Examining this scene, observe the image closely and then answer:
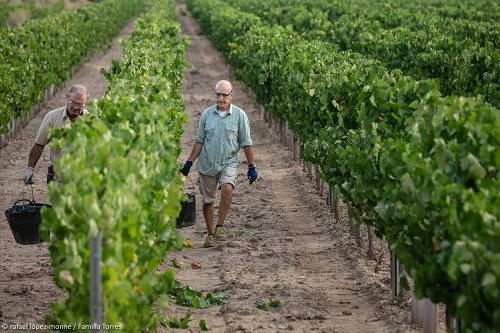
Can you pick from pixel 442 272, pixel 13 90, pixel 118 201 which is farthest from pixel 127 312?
pixel 13 90

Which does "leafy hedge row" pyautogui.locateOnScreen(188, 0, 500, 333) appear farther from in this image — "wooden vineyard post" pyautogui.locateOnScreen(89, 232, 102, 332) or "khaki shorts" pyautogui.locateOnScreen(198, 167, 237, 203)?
"wooden vineyard post" pyautogui.locateOnScreen(89, 232, 102, 332)

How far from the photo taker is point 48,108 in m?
28.8

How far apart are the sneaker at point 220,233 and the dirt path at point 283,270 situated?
0.15m

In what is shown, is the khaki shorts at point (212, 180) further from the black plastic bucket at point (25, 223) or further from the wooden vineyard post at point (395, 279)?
the wooden vineyard post at point (395, 279)

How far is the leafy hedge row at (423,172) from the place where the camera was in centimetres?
741

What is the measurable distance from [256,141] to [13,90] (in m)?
5.03

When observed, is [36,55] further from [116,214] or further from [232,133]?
[116,214]

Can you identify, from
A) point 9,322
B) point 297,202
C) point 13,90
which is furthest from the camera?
point 13,90

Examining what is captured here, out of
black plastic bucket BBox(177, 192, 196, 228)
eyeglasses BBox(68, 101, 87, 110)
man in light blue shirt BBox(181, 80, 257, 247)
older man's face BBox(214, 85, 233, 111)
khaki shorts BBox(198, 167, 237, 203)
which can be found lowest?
black plastic bucket BBox(177, 192, 196, 228)

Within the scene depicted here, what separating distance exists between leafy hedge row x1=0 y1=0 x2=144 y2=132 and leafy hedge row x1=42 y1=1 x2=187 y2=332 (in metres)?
11.0

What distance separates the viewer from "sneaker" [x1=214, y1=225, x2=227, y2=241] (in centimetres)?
1366

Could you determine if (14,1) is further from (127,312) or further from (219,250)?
(127,312)

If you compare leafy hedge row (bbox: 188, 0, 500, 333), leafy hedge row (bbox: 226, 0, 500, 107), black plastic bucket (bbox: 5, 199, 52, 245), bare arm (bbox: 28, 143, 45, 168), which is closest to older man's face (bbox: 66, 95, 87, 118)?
bare arm (bbox: 28, 143, 45, 168)

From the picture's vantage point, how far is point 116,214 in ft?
24.7
